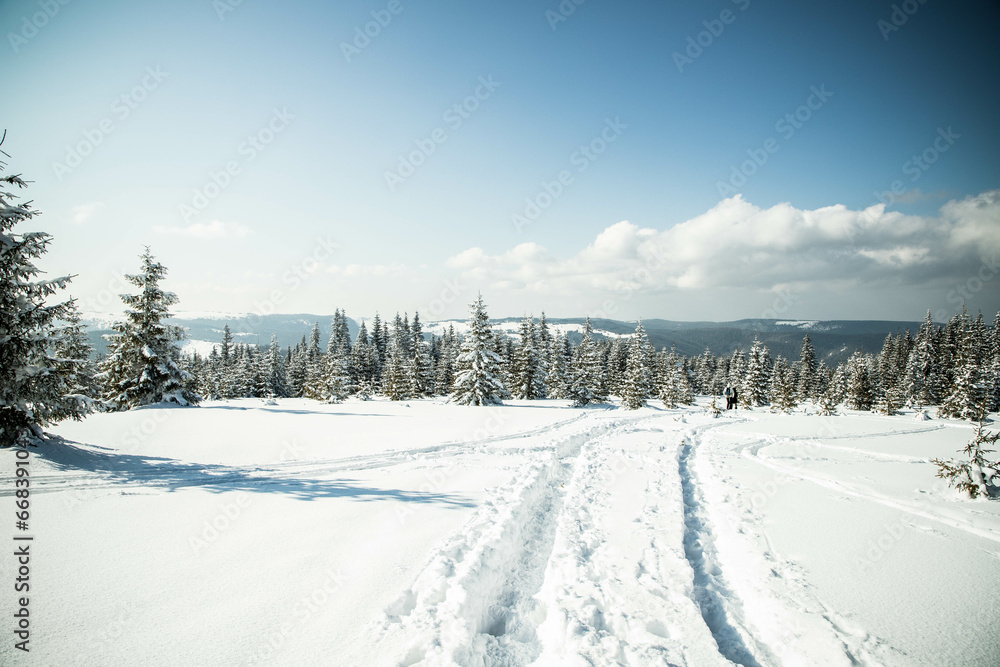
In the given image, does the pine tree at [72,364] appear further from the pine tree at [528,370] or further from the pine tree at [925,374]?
the pine tree at [925,374]

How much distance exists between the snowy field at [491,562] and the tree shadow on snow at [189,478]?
0.08 meters

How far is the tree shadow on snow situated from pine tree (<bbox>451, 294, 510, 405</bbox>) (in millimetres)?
19051

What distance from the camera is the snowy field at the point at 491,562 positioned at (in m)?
3.80

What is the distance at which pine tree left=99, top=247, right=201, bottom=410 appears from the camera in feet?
62.8

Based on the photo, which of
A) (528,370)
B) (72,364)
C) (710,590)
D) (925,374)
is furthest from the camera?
(925,374)

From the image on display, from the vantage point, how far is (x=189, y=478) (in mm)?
8359

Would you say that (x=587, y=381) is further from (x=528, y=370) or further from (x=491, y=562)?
(x=491, y=562)

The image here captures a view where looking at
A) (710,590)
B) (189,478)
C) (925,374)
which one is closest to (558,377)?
(189,478)

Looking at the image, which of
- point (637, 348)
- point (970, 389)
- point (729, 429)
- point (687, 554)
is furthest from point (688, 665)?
point (970, 389)

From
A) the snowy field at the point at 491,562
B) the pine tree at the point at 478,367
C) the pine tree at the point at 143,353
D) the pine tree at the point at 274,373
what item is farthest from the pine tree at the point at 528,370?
the pine tree at the point at 274,373

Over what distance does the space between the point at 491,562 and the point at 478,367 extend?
23.3 metres

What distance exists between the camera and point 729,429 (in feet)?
58.5

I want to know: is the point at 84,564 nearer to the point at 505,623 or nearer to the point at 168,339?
the point at 505,623

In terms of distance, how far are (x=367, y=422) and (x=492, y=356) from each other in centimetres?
1387
